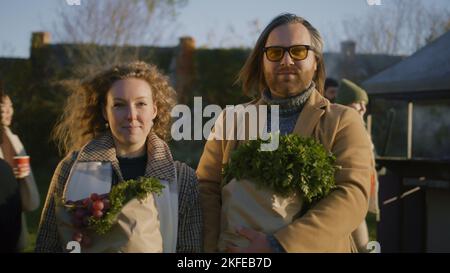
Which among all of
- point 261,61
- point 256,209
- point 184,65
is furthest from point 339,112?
point 184,65

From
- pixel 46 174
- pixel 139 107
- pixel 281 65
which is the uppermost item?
pixel 281 65

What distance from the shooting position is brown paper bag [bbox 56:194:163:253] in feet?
7.16

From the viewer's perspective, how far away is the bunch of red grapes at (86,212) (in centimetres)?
218

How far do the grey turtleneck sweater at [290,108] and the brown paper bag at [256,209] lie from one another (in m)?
0.35

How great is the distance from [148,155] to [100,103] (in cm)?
37

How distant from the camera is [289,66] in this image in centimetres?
240

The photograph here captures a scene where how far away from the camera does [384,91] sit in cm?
555

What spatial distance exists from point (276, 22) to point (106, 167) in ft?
3.17

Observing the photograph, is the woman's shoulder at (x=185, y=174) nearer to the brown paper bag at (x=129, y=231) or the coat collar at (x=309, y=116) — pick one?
the brown paper bag at (x=129, y=231)

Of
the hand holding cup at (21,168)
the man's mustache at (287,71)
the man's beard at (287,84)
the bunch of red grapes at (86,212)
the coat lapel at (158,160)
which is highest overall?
the man's mustache at (287,71)

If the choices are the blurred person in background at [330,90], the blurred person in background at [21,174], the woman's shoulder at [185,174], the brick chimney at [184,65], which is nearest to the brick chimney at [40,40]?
the brick chimney at [184,65]

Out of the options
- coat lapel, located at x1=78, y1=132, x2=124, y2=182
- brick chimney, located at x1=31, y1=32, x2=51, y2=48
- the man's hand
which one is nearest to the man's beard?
the man's hand
